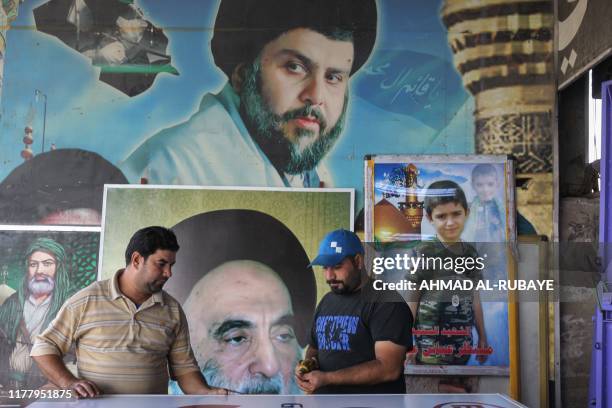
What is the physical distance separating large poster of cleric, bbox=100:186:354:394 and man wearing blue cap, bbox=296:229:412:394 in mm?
1115

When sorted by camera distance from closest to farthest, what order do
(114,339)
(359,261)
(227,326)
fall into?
(114,339), (359,261), (227,326)

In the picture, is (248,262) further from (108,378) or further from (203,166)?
(108,378)

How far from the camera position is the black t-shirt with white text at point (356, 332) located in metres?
3.05

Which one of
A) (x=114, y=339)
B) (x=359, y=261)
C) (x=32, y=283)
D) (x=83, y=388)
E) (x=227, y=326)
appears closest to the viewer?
(x=83, y=388)

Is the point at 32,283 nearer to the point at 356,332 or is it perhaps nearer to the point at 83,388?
the point at 83,388

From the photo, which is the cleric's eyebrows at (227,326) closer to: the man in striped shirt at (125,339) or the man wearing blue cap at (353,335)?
the man wearing blue cap at (353,335)

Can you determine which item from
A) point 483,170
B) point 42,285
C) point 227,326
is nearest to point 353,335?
point 227,326

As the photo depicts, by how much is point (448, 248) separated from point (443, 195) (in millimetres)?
375

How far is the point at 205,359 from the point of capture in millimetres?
4469

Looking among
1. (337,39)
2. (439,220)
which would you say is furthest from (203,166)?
(439,220)

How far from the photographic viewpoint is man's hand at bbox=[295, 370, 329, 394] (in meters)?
3.06

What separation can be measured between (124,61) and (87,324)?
2.50 meters

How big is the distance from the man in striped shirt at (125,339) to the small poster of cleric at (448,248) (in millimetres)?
1860

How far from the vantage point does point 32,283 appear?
4598 millimetres
